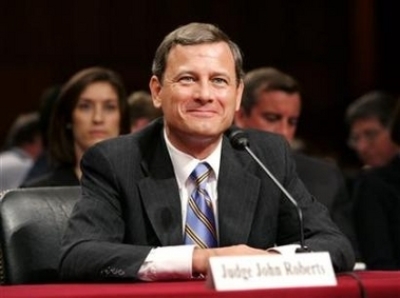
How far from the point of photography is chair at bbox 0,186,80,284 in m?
3.69

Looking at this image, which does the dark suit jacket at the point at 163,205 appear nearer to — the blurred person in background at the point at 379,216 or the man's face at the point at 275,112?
the blurred person in background at the point at 379,216

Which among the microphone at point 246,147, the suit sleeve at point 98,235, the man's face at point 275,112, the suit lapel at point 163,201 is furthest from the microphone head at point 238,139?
the man's face at point 275,112

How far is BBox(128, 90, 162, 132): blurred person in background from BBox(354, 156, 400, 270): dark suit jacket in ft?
4.58

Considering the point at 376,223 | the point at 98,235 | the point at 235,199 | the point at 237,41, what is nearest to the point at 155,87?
the point at 235,199

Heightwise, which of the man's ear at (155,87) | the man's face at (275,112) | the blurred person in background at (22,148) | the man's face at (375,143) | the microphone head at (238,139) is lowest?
the blurred person in background at (22,148)

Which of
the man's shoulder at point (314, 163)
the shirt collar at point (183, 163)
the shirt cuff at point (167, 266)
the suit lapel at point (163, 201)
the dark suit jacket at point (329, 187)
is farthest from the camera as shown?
the man's shoulder at point (314, 163)

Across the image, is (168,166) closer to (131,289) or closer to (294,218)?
(294,218)

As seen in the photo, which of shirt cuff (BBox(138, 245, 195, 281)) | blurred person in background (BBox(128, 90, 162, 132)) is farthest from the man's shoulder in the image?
shirt cuff (BBox(138, 245, 195, 281))

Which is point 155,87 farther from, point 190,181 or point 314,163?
point 314,163

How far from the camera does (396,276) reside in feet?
9.90

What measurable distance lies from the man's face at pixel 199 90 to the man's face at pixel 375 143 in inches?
135

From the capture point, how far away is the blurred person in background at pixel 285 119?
17.0 ft

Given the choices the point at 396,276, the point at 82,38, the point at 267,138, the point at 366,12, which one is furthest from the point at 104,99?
the point at 366,12

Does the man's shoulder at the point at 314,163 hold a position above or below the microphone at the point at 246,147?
below
